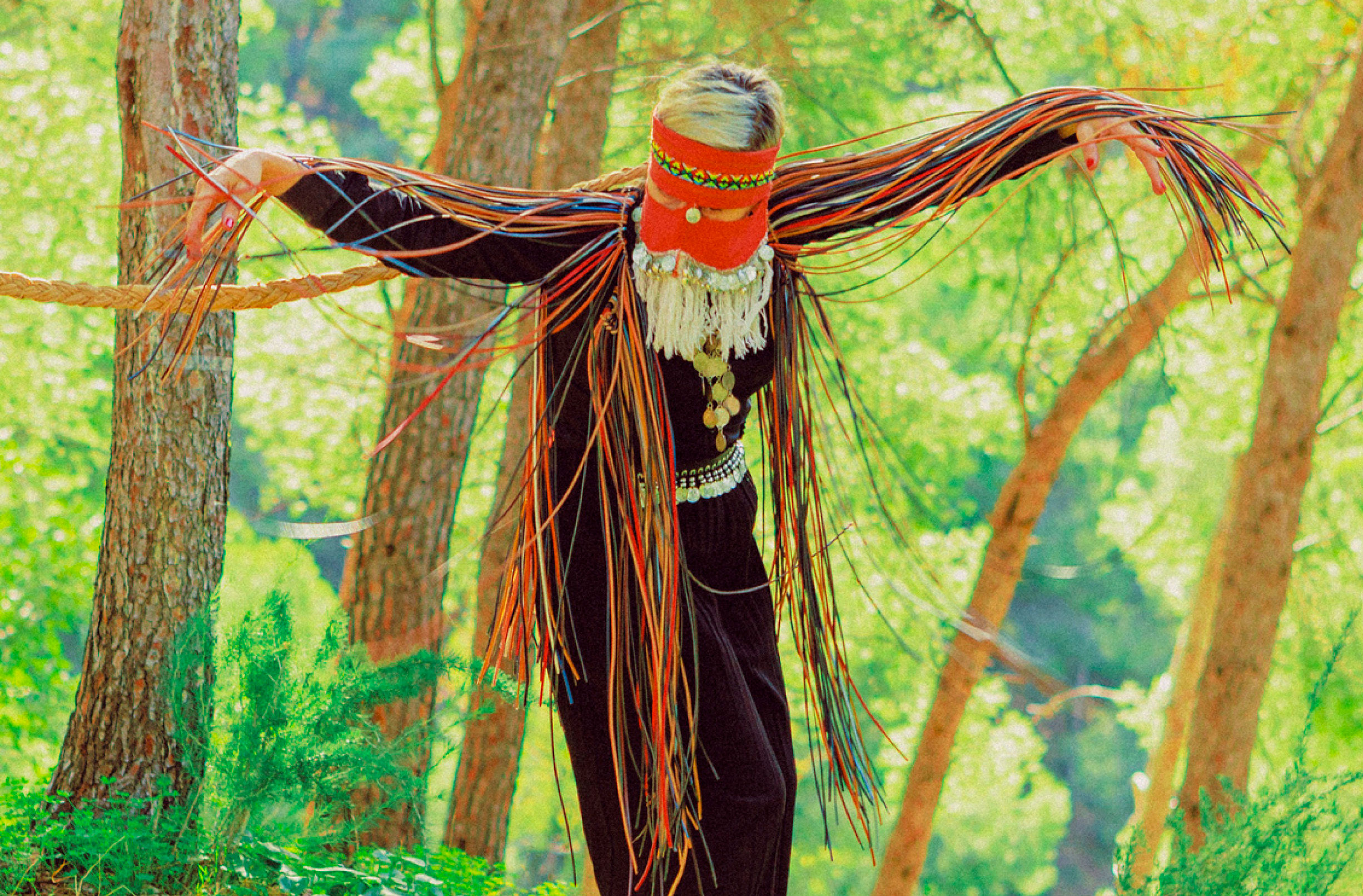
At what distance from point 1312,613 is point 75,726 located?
817 centimetres

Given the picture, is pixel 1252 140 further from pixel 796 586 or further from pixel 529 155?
pixel 796 586

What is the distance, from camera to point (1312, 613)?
8188mm

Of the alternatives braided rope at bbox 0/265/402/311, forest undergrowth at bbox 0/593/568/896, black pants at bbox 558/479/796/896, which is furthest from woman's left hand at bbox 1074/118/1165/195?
forest undergrowth at bbox 0/593/568/896

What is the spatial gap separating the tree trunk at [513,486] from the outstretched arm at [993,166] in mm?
2754

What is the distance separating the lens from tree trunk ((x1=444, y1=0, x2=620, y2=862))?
15.6ft

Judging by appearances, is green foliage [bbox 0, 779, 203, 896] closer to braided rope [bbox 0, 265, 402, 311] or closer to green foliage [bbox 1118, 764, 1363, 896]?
braided rope [bbox 0, 265, 402, 311]

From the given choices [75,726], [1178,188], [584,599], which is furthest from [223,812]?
[1178,188]

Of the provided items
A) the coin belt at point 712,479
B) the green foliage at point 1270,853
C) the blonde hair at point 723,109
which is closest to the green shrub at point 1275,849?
the green foliage at point 1270,853

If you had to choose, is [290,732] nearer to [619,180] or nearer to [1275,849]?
[619,180]

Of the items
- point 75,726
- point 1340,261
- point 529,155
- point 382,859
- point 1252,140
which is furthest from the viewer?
point 1252,140

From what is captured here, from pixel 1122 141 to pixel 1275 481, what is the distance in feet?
11.4

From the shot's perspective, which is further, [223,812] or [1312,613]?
[1312,613]

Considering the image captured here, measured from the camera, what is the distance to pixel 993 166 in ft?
6.10

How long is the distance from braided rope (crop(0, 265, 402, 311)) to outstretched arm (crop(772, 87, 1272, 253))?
2.24 feet
